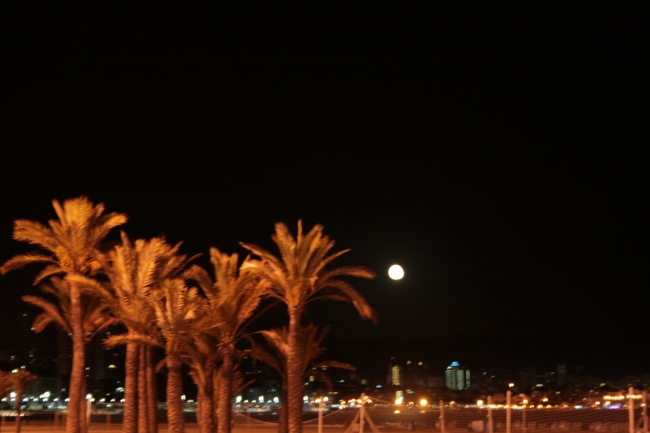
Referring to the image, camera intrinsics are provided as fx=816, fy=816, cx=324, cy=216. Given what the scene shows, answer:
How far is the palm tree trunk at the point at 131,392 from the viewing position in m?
26.0

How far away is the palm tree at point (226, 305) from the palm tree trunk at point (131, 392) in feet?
8.77

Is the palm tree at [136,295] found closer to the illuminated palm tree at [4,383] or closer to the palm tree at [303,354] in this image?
the palm tree at [303,354]

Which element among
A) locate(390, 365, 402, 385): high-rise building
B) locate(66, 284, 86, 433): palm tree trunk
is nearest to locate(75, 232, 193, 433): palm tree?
locate(66, 284, 86, 433): palm tree trunk

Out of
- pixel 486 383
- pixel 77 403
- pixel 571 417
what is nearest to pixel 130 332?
pixel 77 403

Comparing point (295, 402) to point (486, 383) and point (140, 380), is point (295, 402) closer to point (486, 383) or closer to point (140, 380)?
point (140, 380)

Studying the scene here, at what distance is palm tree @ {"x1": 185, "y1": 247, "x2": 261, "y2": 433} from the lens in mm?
24609

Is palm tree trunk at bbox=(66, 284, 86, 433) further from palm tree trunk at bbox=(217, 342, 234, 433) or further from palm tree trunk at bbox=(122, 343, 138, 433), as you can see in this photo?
palm tree trunk at bbox=(217, 342, 234, 433)

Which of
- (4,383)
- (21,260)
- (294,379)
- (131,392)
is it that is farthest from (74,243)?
(4,383)

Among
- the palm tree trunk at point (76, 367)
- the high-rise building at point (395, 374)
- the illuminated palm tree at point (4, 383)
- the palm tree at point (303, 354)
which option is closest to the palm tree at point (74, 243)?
the palm tree trunk at point (76, 367)

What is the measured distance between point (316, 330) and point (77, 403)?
28.4 ft

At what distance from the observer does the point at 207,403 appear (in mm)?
26812

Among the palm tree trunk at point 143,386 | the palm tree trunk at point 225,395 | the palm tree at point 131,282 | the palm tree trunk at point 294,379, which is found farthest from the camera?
A: the palm tree trunk at point 143,386

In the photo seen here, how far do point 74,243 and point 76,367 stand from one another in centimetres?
415

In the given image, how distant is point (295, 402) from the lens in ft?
81.5
